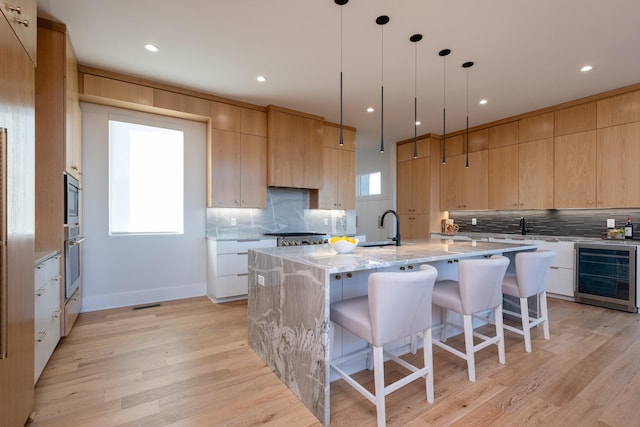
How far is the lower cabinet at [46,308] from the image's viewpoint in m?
1.95

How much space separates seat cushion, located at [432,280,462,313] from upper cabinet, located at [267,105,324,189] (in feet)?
9.26

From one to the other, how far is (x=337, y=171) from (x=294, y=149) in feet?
3.33

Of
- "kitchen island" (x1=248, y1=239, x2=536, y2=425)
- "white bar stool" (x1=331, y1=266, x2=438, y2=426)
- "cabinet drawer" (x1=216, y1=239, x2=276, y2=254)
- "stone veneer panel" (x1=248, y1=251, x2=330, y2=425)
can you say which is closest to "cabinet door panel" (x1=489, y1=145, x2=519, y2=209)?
"kitchen island" (x1=248, y1=239, x2=536, y2=425)

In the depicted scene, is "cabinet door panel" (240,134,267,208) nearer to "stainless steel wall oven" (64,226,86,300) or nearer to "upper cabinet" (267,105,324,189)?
"upper cabinet" (267,105,324,189)

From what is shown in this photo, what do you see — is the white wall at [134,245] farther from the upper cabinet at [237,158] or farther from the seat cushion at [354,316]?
the seat cushion at [354,316]

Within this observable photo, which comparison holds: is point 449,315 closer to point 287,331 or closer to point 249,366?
point 287,331

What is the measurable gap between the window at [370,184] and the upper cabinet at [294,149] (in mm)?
2941

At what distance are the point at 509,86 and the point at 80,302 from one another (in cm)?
583

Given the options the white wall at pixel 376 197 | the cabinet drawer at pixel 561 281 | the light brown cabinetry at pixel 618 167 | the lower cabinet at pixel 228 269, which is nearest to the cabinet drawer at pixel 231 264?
A: the lower cabinet at pixel 228 269

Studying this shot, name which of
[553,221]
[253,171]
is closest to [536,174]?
[553,221]

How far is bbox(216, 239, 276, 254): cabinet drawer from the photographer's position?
388 cm

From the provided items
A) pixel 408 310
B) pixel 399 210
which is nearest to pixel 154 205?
pixel 408 310

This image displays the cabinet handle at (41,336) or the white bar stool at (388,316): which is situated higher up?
the white bar stool at (388,316)

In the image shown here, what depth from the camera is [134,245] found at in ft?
12.5
